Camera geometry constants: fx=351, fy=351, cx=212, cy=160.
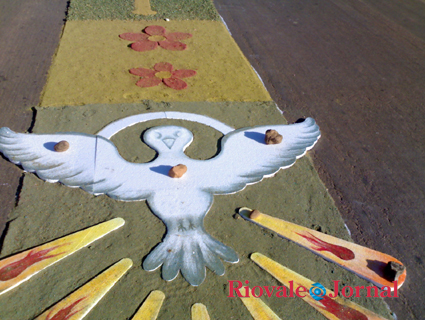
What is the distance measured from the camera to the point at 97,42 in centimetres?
670

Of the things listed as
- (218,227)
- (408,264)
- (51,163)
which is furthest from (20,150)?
(408,264)

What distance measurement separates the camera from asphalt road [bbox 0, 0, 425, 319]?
152 inches

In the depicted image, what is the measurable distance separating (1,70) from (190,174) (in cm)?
404

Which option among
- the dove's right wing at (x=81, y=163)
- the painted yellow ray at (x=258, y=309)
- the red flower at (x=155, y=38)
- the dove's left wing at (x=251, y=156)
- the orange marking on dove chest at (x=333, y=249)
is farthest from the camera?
the red flower at (x=155, y=38)

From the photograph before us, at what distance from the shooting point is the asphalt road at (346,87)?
3.86m

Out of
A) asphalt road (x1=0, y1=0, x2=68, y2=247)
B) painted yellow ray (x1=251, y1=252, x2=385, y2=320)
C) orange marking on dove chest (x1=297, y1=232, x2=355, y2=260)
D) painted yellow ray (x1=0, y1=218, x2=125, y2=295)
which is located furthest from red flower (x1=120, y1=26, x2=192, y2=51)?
painted yellow ray (x1=251, y1=252, x2=385, y2=320)

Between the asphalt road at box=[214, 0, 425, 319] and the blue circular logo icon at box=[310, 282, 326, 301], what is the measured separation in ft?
1.99

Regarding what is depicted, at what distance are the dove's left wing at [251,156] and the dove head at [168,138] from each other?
452 millimetres

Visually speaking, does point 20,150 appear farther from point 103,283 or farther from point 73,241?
point 103,283

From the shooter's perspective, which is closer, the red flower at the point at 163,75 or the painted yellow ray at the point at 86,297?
the painted yellow ray at the point at 86,297

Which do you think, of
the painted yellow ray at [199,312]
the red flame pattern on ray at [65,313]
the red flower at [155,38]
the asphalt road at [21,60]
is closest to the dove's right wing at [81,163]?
the asphalt road at [21,60]

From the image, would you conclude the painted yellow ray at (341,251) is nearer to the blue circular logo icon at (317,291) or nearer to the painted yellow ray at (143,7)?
the blue circular logo icon at (317,291)

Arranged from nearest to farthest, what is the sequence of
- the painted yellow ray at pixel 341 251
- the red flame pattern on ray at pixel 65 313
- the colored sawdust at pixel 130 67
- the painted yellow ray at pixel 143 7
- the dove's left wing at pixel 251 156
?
the red flame pattern on ray at pixel 65 313
the painted yellow ray at pixel 341 251
the dove's left wing at pixel 251 156
the colored sawdust at pixel 130 67
the painted yellow ray at pixel 143 7

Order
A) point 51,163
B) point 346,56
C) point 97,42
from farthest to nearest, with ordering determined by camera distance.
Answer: point 346,56 → point 97,42 → point 51,163
